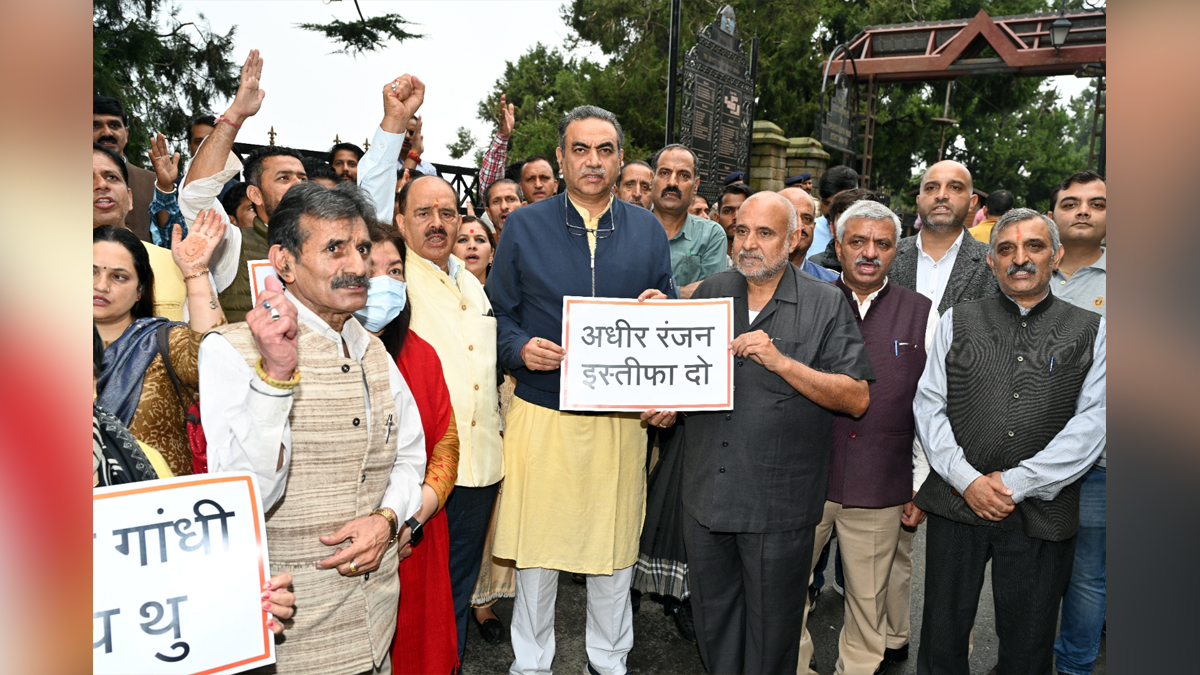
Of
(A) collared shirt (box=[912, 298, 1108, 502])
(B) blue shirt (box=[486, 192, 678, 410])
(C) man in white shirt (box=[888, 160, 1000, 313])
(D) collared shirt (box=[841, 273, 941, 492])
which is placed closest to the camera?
(A) collared shirt (box=[912, 298, 1108, 502])

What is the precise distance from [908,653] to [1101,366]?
1.78 metres

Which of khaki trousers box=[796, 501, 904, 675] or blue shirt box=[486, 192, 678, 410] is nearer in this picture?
blue shirt box=[486, 192, 678, 410]

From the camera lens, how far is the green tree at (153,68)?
558cm

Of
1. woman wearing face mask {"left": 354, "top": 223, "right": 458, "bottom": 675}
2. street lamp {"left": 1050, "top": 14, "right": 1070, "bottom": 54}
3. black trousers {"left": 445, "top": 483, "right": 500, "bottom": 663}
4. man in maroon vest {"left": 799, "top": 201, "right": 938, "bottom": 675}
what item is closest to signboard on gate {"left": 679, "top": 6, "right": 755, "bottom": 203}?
street lamp {"left": 1050, "top": 14, "right": 1070, "bottom": 54}

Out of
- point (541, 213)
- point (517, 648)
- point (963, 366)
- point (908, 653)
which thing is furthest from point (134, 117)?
point (908, 653)

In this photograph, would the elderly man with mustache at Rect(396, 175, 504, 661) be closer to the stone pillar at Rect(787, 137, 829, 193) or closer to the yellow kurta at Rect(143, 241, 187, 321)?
the yellow kurta at Rect(143, 241, 187, 321)

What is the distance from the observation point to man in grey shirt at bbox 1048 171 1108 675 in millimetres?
3389

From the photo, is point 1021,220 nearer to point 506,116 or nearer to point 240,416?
point 240,416

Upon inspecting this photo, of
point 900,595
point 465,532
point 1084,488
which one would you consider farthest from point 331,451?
point 1084,488

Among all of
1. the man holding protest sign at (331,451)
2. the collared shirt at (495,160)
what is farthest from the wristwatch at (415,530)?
the collared shirt at (495,160)

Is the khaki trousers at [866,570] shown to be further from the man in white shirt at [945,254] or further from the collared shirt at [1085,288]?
the collared shirt at [1085,288]

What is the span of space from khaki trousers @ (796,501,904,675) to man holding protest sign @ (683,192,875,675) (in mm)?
397

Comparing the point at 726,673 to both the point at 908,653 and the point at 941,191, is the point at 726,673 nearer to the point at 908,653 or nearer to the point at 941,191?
the point at 908,653

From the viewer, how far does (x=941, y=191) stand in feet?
13.7
